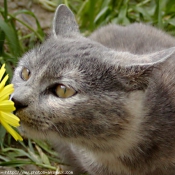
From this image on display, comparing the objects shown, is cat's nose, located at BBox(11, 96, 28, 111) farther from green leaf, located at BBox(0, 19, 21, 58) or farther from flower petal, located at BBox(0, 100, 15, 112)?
green leaf, located at BBox(0, 19, 21, 58)

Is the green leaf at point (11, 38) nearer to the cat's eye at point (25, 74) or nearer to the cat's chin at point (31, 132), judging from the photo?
the cat's eye at point (25, 74)

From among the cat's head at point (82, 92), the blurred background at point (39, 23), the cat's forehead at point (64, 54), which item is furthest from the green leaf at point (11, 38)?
the cat's head at point (82, 92)

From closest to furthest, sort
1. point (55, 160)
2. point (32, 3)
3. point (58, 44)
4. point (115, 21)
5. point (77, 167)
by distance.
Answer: point (58, 44), point (77, 167), point (55, 160), point (115, 21), point (32, 3)

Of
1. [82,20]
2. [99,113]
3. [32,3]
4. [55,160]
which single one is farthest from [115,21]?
[99,113]

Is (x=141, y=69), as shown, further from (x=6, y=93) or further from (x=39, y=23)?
(x=39, y=23)

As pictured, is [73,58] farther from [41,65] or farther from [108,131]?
[108,131]

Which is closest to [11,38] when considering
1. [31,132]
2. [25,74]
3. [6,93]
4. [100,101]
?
[25,74]
